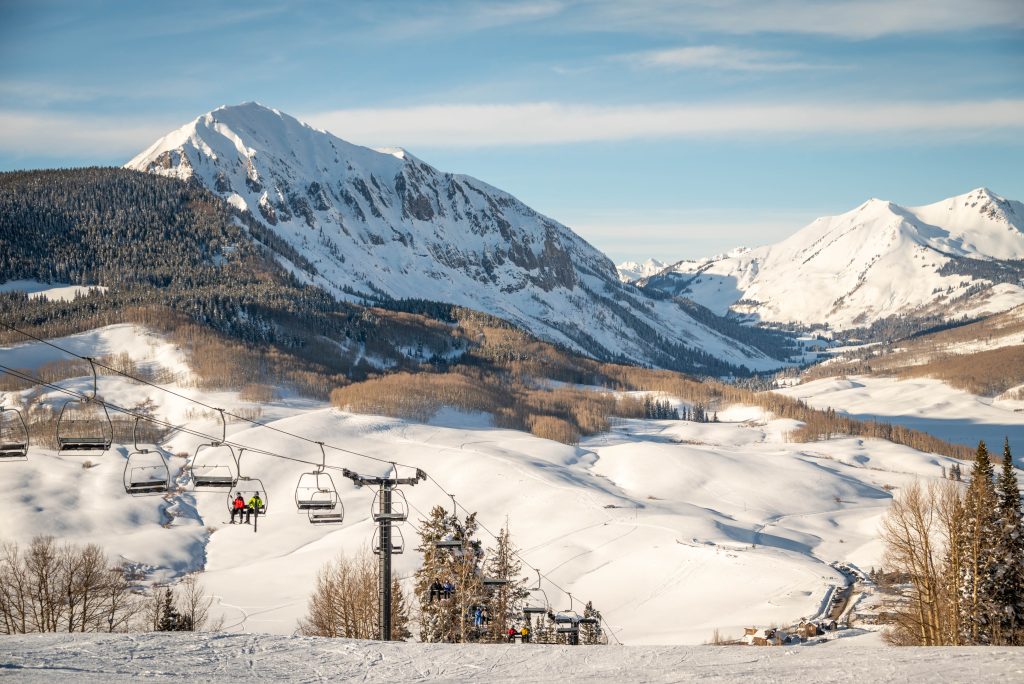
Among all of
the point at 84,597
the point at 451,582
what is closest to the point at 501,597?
the point at 451,582

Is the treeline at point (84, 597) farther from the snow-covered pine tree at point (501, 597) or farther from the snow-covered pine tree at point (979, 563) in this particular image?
the snow-covered pine tree at point (979, 563)

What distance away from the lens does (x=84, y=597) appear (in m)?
60.8

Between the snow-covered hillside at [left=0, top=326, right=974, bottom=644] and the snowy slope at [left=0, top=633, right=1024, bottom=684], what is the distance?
54.7m

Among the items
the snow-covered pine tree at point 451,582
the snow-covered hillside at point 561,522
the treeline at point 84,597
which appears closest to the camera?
the snow-covered pine tree at point 451,582

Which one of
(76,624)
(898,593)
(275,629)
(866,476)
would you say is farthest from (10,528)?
(866,476)

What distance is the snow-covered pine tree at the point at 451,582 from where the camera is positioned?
2173 inches

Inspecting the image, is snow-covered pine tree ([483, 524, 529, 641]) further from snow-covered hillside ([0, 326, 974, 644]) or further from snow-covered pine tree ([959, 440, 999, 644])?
snow-covered pine tree ([959, 440, 999, 644])

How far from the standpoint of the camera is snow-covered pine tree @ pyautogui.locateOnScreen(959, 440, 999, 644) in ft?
149

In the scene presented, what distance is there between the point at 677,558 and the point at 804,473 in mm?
81931

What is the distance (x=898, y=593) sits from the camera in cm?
9525

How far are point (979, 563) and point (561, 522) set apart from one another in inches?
3691

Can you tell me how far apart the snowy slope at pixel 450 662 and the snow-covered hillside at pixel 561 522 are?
5467 cm

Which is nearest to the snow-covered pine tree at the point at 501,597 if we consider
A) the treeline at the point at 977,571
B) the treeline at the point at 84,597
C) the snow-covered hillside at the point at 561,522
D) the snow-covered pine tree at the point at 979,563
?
the treeline at the point at 84,597

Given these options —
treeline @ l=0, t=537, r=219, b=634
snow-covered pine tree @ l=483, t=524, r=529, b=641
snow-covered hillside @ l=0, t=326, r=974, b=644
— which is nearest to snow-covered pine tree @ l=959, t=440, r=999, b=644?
snow-covered pine tree @ l=483, t=524, r=529, b=641
